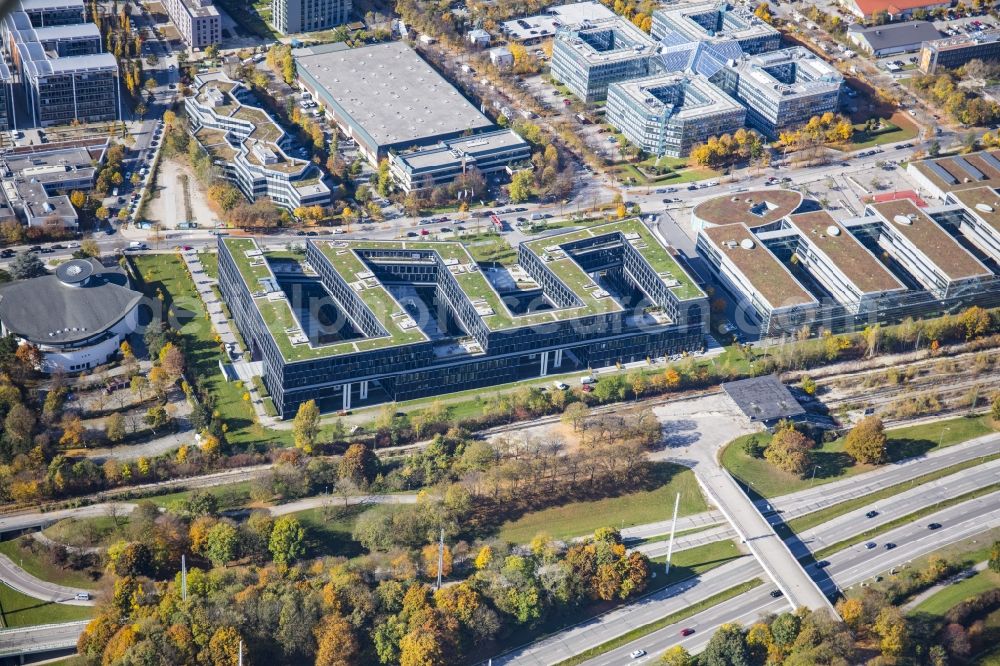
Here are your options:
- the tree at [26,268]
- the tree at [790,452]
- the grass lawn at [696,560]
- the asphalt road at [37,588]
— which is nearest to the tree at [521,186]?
the tree at [790,452]

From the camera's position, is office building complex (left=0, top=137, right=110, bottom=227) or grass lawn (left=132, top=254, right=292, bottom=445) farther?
office building complex (left=0, top=137, right=110, bottom=227)

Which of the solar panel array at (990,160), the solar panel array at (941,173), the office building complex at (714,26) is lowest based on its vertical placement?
the solar panel array at (941,173)

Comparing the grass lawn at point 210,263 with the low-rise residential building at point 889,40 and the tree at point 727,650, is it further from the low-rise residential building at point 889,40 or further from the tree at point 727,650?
the low-rise residential building at point 889,40

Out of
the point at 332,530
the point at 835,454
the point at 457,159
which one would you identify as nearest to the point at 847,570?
the point at 835,454

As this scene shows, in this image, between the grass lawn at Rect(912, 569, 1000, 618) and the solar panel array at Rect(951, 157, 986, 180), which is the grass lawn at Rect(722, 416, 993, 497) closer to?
the grass lawn at Rect(912, 569, 1000, 618)

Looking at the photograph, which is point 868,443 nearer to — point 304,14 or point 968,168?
point 968,168

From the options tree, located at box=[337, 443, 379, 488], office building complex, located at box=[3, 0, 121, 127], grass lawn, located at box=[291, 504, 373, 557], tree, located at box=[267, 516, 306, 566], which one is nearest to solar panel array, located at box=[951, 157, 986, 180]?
tree, located at box=[337, 443, 379, 488]

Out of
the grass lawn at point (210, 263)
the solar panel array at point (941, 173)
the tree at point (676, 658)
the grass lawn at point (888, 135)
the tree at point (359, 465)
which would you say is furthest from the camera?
the grass lawn at point (888, 135)
